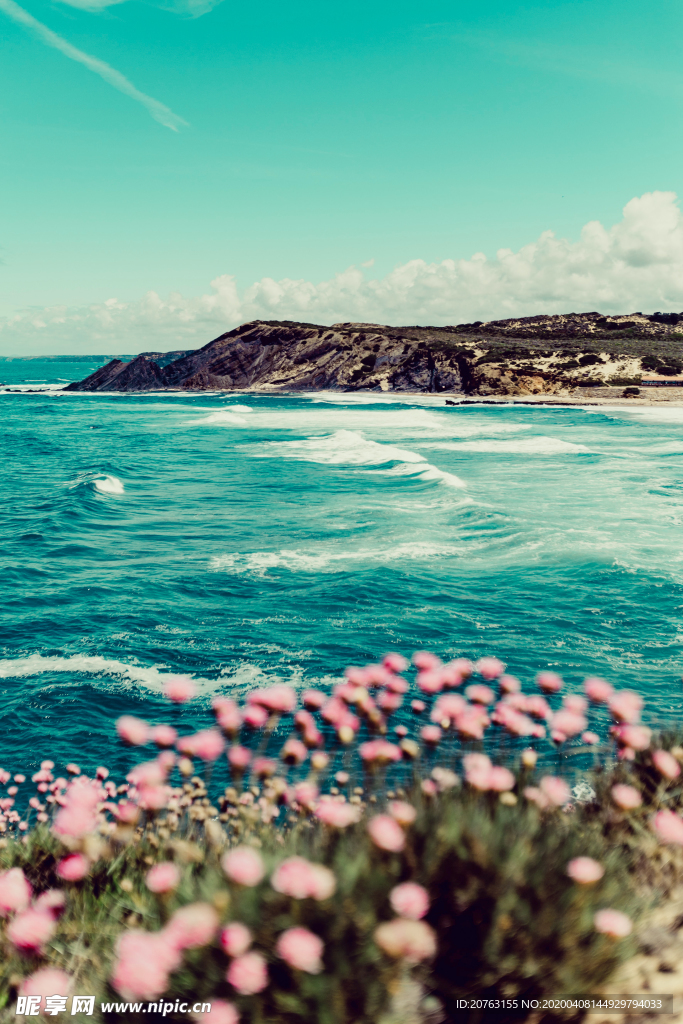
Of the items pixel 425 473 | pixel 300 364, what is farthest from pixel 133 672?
pixel 300 364

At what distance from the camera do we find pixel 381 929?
94.6 inches

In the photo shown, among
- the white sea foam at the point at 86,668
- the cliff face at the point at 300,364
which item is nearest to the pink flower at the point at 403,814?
the white sea foam at the point at 86,668

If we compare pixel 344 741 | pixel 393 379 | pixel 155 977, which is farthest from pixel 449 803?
pixel 393 379

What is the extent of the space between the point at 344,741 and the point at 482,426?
197 feet

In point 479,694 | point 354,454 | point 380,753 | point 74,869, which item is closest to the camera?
point 74,869

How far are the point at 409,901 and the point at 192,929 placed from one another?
2.81ft

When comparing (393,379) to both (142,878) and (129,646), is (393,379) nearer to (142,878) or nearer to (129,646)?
(129,646)

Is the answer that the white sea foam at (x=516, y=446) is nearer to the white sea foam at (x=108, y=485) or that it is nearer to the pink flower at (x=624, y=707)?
the white sea foam at (x=108, y=485)

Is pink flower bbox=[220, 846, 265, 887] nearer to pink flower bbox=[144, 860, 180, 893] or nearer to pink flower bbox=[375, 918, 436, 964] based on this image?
pink flower bbox=[144, 860, 180, 893]

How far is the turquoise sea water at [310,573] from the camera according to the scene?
1183 cm

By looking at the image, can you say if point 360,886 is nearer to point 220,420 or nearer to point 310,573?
point 310,573

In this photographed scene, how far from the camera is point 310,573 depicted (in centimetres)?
1752

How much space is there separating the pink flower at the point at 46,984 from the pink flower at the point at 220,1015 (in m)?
0.64

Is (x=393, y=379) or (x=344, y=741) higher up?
(x=393, y=379)
